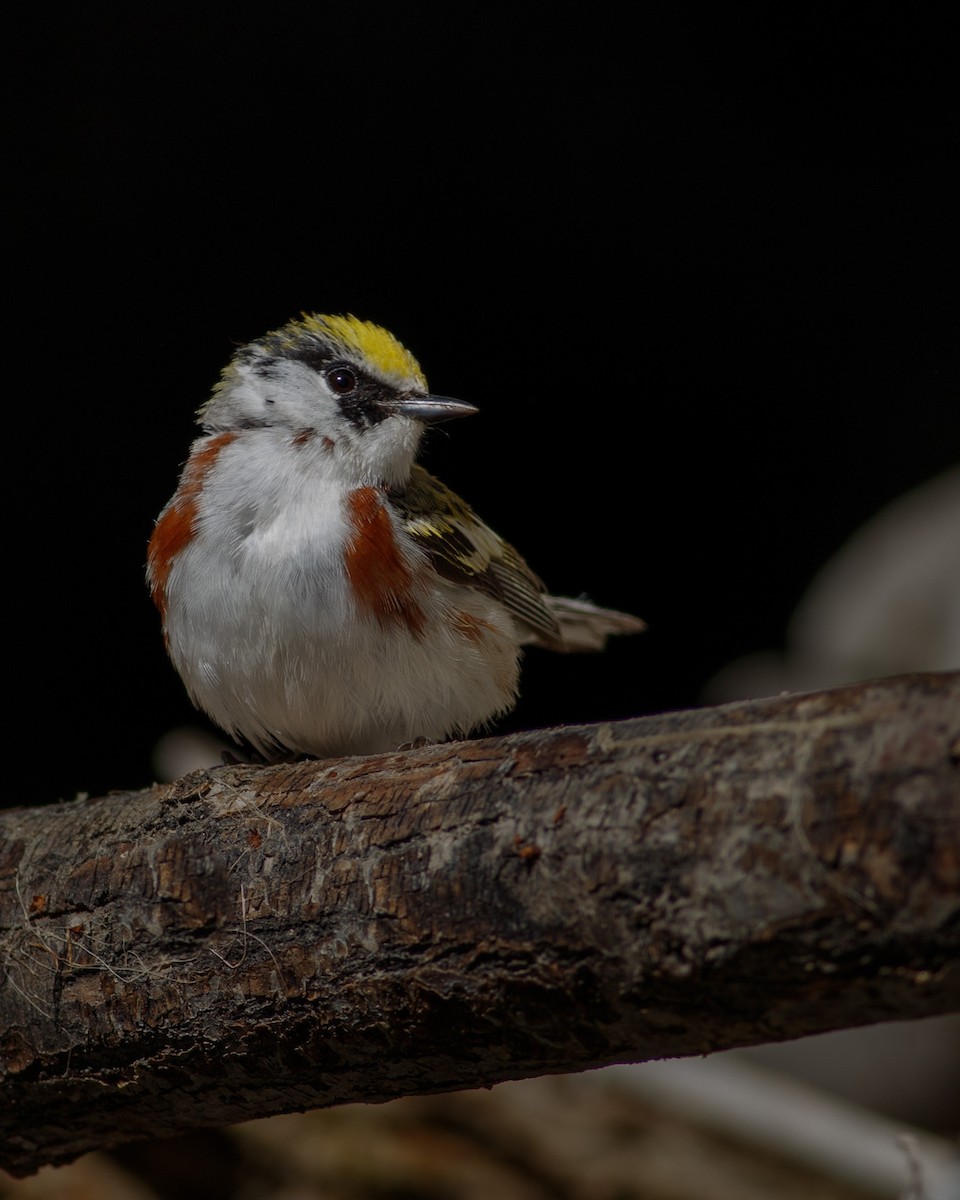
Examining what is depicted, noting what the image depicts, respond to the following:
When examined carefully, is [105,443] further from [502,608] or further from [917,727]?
[917,727]

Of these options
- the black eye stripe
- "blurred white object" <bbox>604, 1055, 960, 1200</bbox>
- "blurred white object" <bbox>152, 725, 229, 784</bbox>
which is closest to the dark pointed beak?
the black eye stripe

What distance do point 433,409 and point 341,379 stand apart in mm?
331

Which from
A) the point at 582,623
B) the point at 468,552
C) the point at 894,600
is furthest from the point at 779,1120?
the point at 894,600

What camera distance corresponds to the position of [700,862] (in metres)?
2.02

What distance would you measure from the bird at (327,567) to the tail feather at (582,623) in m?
0.54

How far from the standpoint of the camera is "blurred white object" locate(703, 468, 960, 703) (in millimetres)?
6488

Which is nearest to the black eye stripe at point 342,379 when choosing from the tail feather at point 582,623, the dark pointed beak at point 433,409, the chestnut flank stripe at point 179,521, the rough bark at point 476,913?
the dark pointed beak at point 433,409

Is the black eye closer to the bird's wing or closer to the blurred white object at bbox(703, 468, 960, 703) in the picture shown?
the bird's wing

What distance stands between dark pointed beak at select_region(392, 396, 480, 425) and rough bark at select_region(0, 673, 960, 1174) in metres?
1.24

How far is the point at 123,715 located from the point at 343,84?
12.2ft

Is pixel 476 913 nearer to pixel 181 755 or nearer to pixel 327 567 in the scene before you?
pixel 327 567

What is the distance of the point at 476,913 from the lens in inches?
90.1

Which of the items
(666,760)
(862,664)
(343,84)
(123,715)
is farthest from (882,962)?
(123,715)

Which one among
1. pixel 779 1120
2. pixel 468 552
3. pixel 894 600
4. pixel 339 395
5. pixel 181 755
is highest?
pixel 339 395
